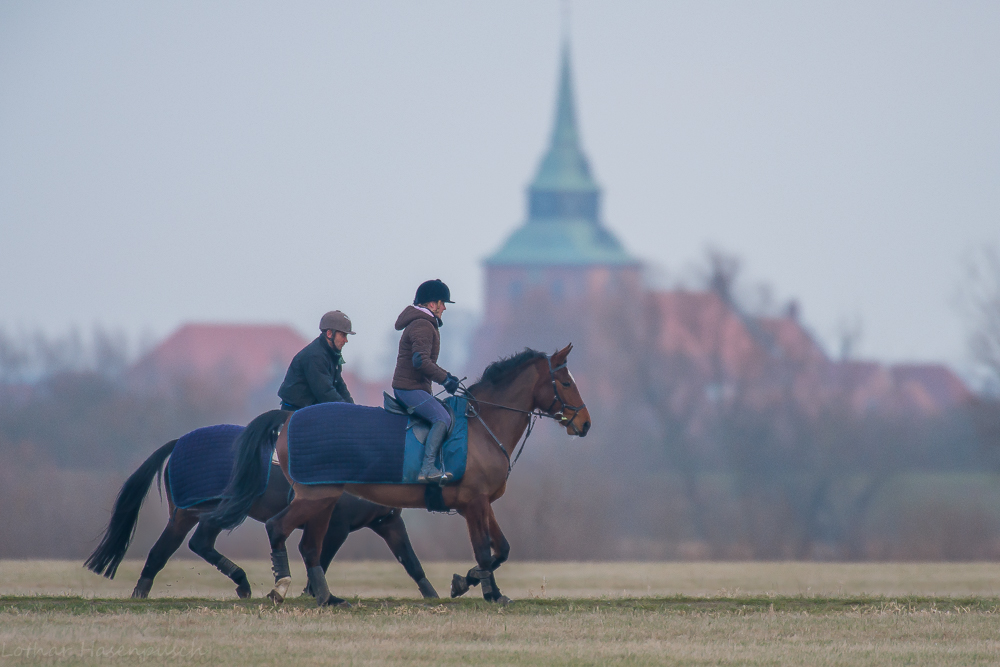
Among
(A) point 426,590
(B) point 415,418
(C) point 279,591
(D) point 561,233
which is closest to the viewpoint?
(C) point 279,591

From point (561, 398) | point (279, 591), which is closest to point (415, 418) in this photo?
point (561, 398)

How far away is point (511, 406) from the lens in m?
12.4

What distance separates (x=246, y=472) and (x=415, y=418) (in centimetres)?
151

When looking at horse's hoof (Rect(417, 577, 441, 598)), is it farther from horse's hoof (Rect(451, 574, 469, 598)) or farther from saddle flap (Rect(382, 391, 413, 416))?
saddle flap (Rect(382, 391, 413, 416))

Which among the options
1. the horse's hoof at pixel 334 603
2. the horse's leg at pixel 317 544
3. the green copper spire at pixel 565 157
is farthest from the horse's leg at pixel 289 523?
the green copper spire at pixel 565 157

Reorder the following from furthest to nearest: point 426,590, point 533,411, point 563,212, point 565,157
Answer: point 563,212 < point 565,157 < point 426,590 < point 533,411

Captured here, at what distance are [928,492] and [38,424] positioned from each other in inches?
1144

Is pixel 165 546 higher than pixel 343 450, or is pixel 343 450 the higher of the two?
pixel 343 450

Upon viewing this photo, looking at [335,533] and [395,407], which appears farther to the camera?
[335,533]

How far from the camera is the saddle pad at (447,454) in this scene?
11.9 meters

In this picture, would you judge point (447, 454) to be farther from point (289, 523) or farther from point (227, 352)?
point (227, 352)

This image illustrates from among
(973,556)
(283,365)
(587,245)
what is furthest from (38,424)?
(587,245)

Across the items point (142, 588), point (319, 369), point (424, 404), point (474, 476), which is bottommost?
point (142, 588)

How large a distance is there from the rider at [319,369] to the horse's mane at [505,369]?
141 centimetres
